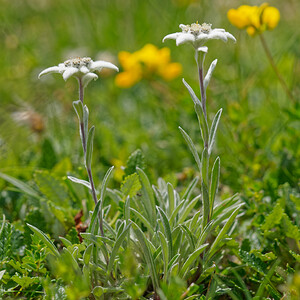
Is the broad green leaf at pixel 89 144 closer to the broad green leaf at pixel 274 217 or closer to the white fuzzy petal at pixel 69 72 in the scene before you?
the white fuzzy petal at pixel 69 72

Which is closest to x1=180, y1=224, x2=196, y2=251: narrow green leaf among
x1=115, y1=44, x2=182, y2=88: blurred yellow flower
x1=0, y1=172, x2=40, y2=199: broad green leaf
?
x1=0, y1=172, x2=40, y2=199: broad green leaf

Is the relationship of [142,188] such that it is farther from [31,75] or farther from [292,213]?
[31,75]

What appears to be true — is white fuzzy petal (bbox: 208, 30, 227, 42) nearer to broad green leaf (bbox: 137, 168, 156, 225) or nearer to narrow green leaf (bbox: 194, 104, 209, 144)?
narrow green leaf (bbox: 194, 104, 209, 144)

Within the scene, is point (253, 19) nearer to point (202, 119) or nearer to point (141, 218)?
point (202, 119)

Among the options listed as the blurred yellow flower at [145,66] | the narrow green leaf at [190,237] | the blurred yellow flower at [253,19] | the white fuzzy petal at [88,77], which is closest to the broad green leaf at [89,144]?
the white fuzzy petal at [88,77]

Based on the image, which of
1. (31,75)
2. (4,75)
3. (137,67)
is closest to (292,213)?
(137,67)
